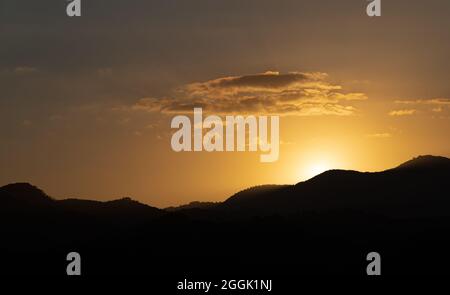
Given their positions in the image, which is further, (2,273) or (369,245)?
(369,245)

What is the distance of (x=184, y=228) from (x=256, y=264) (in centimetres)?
2625

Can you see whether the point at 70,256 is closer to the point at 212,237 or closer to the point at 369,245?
the point at 212,237

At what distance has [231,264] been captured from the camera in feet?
594

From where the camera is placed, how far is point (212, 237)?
638ft

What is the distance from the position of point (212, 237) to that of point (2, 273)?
52.8 meters
